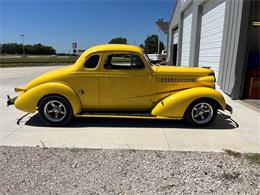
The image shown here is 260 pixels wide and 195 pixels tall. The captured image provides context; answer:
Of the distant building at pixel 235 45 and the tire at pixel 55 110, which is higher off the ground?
the distant building at pixel 235 45

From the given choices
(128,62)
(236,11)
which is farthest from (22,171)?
(236,11)

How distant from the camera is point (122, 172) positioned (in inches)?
130

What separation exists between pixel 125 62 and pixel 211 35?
6667 millimetres

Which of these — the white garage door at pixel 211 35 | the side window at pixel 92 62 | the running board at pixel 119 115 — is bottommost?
the running board at pixel 119 115

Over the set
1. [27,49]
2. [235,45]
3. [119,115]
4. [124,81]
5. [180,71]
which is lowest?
[119,115]

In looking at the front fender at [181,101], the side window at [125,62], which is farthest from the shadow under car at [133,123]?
the side window at [125,62]

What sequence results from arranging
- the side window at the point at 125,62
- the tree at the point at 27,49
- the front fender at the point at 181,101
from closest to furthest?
the front fender at the point at 181,101
the side window at the point at 125,62
the tree at the point at 27,49

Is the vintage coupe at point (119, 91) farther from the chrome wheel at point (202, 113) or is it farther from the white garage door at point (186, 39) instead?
the white garage door at point (186, 39)

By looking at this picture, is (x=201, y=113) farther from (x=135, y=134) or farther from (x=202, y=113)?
(x=135, y=134)

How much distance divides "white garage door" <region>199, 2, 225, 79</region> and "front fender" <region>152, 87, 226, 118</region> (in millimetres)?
4830

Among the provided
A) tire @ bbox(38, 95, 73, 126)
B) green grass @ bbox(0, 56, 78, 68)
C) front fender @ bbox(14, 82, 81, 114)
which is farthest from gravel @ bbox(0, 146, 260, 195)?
green grass @ bbox(0, 56, 78, 68)

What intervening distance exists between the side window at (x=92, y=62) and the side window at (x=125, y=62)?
0.23 meters

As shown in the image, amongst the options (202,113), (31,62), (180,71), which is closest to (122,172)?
(202,113)

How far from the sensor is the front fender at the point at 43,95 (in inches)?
200
